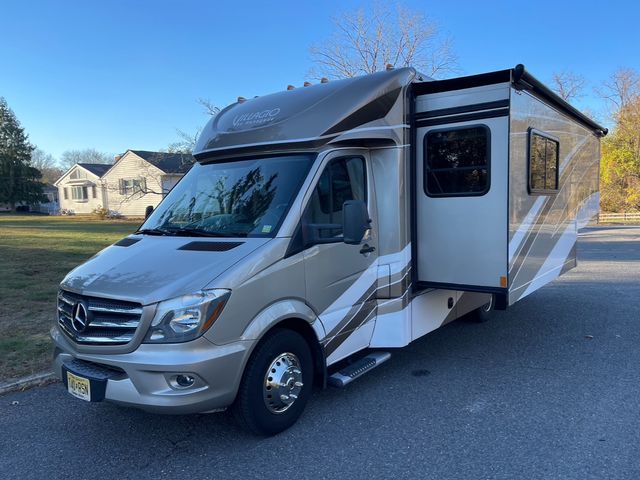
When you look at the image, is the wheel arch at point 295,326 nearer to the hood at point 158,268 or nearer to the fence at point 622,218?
the hood at point 158,268

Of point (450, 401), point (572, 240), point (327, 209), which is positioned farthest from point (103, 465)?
point (572, 240)

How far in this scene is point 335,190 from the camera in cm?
425

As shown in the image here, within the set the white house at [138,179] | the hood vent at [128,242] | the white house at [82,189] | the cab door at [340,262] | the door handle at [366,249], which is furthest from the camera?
the white house at [82,189]

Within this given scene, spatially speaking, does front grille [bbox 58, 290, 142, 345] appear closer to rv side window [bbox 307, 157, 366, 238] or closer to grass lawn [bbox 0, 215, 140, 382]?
rv side window [bbox 307, 157, 366, 238]

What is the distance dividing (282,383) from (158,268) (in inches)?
49.4

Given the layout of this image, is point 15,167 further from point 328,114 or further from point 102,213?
point 328,114

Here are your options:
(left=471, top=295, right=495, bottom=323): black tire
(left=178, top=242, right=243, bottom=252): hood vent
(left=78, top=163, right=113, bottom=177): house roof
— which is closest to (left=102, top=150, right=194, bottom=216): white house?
(left=78, top=163, right=113, bottom=177): house roof

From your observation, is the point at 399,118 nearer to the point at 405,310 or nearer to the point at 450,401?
the point at 405,310

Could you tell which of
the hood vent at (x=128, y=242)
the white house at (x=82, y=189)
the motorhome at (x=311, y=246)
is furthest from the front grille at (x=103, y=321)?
the white house at (x=82, y=189)

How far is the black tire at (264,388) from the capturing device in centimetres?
353

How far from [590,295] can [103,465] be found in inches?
333

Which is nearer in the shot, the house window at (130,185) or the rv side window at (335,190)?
the rv side window at (335,190)

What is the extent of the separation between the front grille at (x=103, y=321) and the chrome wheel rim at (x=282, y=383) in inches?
40.7

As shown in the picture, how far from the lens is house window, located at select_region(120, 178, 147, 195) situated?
3919 centimetres
